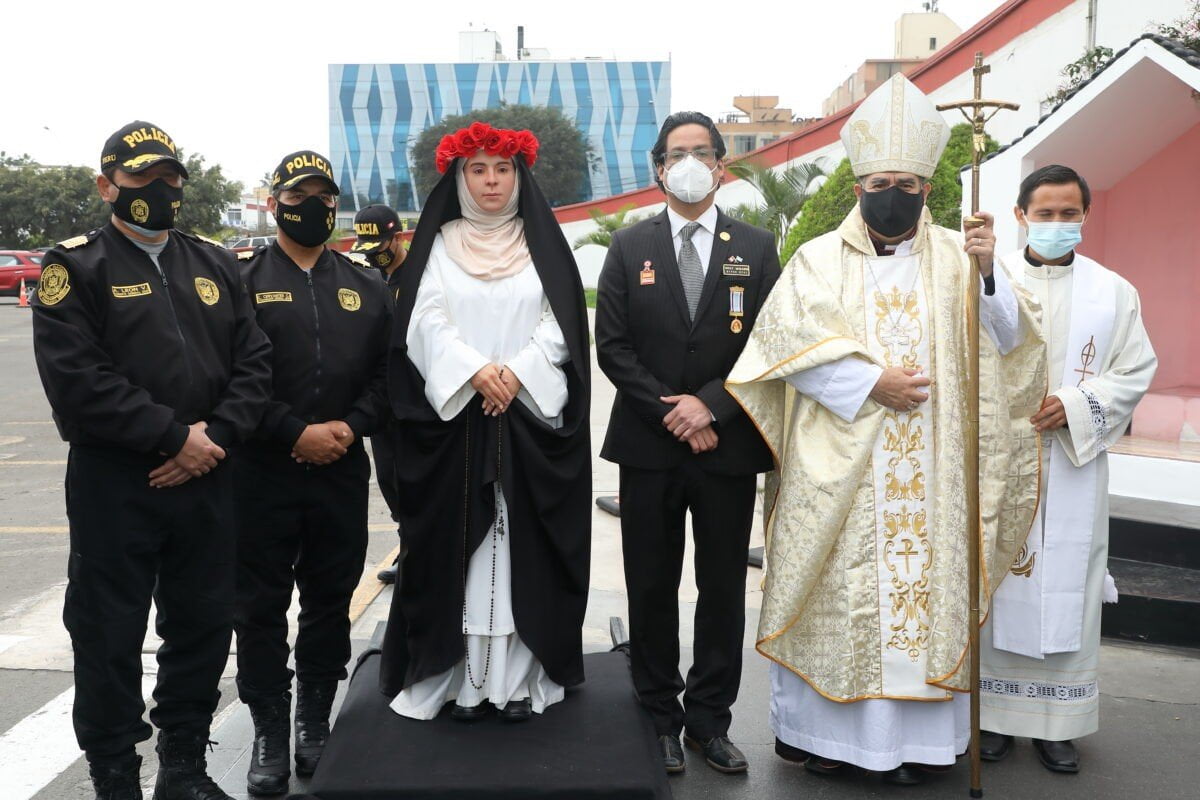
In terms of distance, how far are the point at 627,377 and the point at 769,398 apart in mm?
512

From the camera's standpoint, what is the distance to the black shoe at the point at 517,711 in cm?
378

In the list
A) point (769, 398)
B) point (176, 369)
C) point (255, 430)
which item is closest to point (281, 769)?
point (255, 430)

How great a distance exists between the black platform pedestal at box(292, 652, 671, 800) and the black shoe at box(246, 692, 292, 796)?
22cm

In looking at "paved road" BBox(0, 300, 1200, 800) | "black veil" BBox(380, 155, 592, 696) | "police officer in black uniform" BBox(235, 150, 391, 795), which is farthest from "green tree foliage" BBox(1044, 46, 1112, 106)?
"police officer in black uniform" BBox(235, 150, 391, 795)

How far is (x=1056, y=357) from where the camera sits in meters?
4.11

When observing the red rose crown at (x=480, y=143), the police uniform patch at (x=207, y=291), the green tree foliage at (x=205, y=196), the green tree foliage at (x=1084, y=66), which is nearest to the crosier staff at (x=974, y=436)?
the red rose crown at (x=480, y=143)

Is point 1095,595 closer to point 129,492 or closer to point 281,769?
point 281,769

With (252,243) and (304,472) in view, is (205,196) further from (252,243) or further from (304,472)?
(304,472)

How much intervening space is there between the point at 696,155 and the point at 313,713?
2.47 metres

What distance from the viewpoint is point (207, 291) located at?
3.54m

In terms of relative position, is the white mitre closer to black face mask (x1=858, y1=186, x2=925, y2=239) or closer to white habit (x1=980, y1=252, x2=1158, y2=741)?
black face mask (x1=858, y1=186, x2=925, y2=239)

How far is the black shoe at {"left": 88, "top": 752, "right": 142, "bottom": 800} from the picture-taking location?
332 cm

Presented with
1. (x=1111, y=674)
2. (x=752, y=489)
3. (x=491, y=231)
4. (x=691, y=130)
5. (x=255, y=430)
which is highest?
(x=691, y=130)

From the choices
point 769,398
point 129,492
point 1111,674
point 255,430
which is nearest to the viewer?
point 129,492
